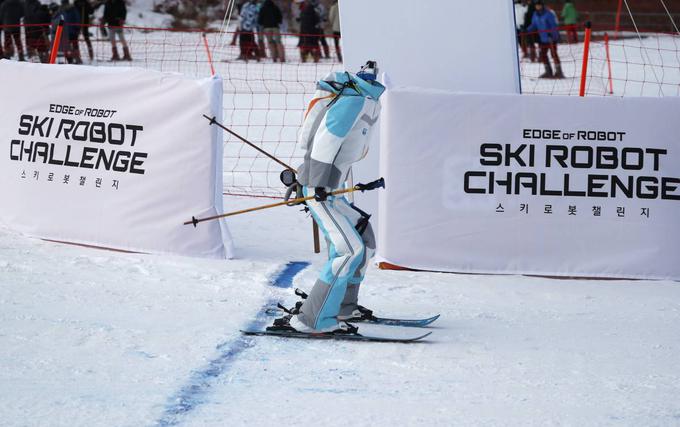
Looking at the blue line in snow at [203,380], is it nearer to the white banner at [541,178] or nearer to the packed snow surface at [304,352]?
the packed snow surface at [304,352]

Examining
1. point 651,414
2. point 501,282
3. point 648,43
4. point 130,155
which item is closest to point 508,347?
point 651,414

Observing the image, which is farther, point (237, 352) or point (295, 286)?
point (295, 286)

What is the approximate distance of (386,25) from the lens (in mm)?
8438

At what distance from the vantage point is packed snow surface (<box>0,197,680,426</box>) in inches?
176

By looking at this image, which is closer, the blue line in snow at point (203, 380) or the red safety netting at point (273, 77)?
the blue line in snow at point (203, 380)

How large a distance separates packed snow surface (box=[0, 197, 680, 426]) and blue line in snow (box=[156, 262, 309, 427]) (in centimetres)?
1

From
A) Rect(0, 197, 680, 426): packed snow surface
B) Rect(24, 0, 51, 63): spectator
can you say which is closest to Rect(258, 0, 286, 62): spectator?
Rect(24, 0, 51, 63): spectator

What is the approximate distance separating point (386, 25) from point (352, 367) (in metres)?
4.07

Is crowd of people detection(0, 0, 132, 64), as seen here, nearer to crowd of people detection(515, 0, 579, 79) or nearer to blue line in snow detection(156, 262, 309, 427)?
crowd of people detection(515, 0, 579, 79)

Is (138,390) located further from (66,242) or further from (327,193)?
(66,242)

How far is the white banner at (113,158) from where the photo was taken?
7559mm

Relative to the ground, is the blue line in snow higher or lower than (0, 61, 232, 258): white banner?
lower

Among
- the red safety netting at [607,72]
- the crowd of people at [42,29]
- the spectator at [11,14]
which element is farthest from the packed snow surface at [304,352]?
the spectator at [11,14]

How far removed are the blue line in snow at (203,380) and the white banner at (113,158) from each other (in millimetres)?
1609
